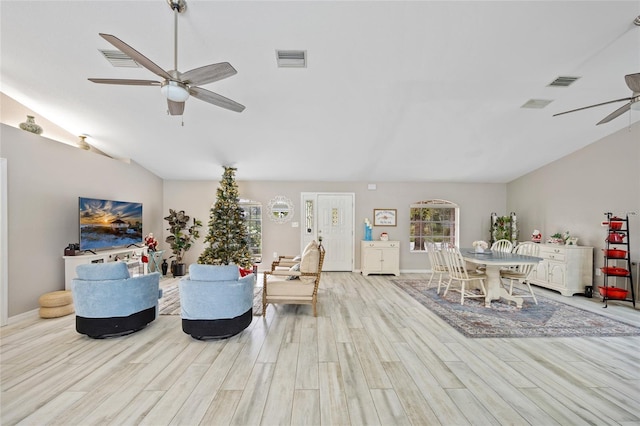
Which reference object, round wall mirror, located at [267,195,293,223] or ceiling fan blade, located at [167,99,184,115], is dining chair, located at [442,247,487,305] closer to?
round wall mirror, located at [267,195,293,223]

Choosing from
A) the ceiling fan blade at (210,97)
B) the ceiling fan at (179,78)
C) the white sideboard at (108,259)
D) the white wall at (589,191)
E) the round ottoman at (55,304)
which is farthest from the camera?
the white wall at (589,191)

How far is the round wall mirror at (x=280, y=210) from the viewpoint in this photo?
7.40 metres

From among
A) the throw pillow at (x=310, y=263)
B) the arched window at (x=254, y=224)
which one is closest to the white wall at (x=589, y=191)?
the throw pillow at (x=310, y=263)

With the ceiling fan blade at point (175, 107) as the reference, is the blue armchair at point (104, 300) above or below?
below

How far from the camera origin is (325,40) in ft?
9.79

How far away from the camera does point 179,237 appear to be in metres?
6.78

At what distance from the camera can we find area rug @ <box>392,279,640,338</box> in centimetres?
353

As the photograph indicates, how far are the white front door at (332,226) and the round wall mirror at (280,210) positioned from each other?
392 mm

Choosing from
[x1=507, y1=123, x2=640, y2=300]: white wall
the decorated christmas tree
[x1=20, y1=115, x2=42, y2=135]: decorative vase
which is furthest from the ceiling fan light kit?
[x1=507, y1=123, x2=640, y2=300]: white wall

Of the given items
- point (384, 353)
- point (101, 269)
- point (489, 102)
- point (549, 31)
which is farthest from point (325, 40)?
point (101, 269)

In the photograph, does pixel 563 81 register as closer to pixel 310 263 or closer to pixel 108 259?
pixel 310 263

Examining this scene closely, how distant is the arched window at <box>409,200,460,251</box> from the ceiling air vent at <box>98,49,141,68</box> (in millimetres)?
6505

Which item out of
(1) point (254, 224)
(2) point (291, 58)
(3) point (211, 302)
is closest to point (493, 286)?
(3) point (211, 302)

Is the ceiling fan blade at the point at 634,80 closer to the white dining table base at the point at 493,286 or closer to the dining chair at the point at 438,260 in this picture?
the white dining table base at the point at 493,286
